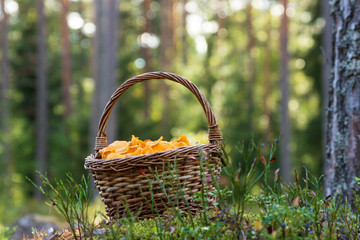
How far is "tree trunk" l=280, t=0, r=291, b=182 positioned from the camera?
1075cm

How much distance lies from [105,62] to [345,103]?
265 inches

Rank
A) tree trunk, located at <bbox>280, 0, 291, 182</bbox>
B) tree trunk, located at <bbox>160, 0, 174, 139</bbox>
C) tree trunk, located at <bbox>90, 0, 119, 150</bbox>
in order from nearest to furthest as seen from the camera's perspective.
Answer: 1. tree trunk, located at <bbox>90, 0, 119, 150</bbox>
2. tree trunk, located at <bbox>280, 0, 291, 182</bbox>
3. tree trunk, located at <bbox>160, 0, 174, 139</bbox>

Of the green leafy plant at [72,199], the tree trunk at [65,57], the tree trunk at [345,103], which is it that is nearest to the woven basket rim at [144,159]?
the green leafy plant at [72,199]

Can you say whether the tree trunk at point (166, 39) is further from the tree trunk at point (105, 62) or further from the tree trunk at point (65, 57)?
the tree trunk at point (105, 62)

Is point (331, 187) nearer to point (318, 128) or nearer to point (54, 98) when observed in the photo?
point (318, 128)

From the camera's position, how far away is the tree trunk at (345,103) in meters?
2.62

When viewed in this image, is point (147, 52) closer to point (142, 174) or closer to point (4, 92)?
point (4, 92)

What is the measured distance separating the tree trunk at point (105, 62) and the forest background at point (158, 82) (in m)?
0.02

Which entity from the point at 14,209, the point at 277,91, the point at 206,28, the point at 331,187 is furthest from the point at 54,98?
the point at 331,187

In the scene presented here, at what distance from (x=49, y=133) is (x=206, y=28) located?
294 inches

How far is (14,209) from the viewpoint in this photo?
11195 millimetres

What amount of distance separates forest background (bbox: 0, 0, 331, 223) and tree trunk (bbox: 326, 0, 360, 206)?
5.92 m

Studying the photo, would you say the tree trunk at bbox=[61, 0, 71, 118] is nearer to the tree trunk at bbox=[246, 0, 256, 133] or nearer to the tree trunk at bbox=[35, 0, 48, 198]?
the tree trunk at bbox=[35, 0, 48, 198]

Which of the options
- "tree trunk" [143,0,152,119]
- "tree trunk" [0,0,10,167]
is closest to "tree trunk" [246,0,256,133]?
"tree trunk" [143,0,152,119]
